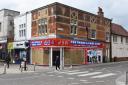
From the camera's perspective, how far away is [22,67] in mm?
25766

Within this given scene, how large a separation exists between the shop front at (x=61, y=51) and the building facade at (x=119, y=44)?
970 centimetres

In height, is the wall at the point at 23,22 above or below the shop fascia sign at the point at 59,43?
above

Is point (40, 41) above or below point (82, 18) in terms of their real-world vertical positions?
below

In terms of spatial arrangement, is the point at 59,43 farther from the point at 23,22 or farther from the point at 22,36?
the point at 23,22

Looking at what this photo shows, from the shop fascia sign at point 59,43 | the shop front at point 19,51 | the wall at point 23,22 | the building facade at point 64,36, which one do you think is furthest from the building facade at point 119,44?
the shop front at point 19,51

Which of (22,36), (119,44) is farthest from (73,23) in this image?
(119,44)

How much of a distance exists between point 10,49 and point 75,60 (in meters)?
11.6

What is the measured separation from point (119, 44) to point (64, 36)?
1805cm

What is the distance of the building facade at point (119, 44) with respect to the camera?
151 ft

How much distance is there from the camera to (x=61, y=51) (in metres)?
32.1

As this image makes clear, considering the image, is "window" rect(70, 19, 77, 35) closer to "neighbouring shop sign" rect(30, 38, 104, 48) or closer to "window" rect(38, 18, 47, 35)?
"neighbouring shop sign" rect(30, 38, 104, 48)

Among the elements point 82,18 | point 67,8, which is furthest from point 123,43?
point 67,8

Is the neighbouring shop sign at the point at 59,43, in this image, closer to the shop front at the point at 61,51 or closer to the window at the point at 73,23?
the shop front at the point at 61,51

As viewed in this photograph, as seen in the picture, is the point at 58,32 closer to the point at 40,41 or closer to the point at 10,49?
the point at 40,41
